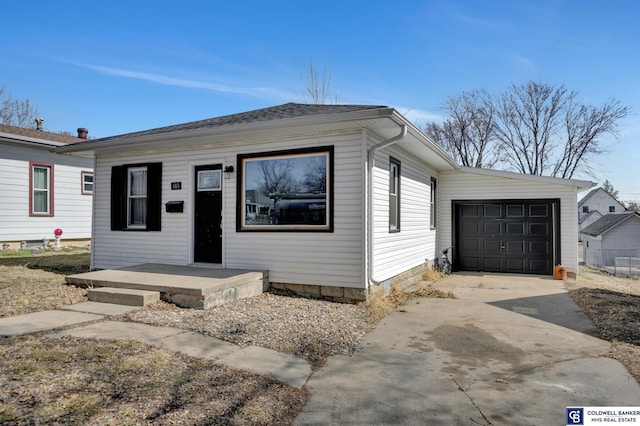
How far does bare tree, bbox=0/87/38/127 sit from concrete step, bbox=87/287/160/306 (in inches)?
1061

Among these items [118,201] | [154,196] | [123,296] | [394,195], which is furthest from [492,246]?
[118,201]

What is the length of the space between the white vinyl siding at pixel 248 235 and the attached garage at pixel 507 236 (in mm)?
6329

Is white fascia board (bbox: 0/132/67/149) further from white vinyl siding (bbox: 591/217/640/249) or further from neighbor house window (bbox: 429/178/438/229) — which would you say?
white vinyl siding (bbox: 591/217/640/249)

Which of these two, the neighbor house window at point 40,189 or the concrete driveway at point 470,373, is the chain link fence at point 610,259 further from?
the neighbor house window at point 40,189

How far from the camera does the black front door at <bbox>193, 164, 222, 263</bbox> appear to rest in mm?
7617

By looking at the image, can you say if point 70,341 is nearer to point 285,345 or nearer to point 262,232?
point 285,345

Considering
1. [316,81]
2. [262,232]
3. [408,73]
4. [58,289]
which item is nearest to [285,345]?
[262,232]

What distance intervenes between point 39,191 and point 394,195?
12.2 metres

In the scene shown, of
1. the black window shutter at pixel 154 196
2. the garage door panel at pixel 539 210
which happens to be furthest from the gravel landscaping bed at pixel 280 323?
the garage door panel at pixel 539 210

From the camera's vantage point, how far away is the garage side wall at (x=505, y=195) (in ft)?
33.8

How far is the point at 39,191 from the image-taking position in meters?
12.9

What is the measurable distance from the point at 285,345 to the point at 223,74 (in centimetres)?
1209

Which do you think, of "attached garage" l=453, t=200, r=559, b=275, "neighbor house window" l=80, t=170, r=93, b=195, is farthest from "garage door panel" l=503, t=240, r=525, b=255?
"neighbor house window" l=80, t=170, r=93, b=195

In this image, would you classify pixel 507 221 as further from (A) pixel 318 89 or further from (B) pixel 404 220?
(A) pixel 318 89
